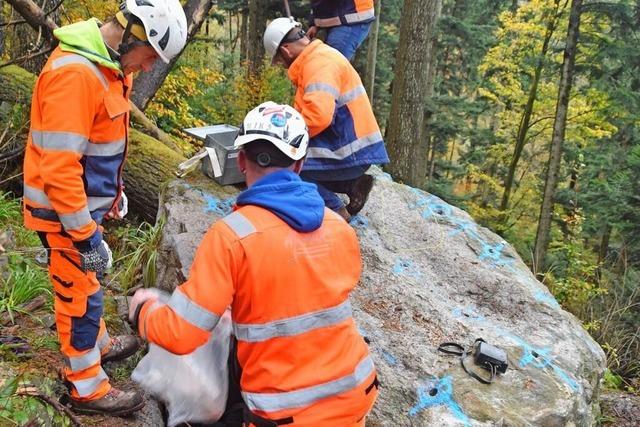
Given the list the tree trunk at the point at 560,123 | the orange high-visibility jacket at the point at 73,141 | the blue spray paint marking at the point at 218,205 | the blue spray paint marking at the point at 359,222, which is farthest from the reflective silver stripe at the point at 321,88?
the tree trunk at the point at 560,123

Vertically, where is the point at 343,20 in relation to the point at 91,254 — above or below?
above

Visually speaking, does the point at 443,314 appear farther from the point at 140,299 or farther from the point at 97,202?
the point at 97,202

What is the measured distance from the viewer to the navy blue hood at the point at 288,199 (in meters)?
2.21

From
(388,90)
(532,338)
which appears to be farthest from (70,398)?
(388,90)

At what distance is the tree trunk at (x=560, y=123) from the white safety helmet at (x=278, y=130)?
35.2 feet

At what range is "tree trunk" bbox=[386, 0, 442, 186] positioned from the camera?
831cm

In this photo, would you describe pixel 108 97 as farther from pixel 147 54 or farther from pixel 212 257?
pixel 212 257

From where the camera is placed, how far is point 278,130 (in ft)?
7.70

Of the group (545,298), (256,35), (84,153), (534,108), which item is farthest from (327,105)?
(534,108)

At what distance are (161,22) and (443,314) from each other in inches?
121

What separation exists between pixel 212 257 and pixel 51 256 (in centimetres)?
123

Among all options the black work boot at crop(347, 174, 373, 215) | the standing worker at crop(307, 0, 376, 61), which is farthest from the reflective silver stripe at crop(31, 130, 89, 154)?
the standing worker at crop(307, 0, 376, 61)

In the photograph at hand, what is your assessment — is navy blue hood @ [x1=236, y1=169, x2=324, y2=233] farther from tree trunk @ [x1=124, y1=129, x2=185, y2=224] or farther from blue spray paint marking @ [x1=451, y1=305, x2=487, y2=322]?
tree trunk @ [x1=124, y1=129, x2=185, y2=224]

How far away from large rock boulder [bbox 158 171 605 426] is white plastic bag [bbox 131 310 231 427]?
4.31 feet
